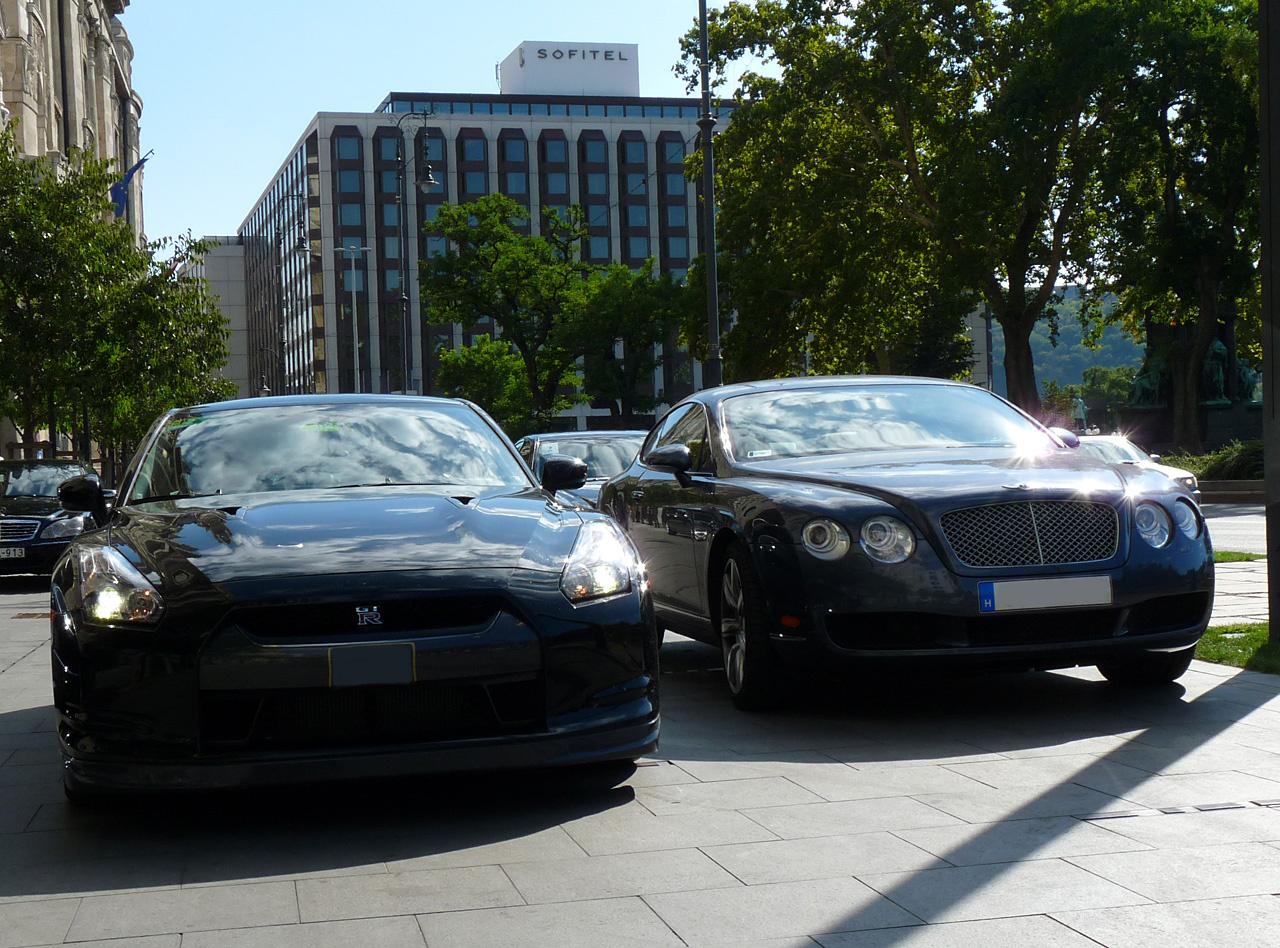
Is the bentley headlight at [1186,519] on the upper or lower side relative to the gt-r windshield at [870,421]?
lower

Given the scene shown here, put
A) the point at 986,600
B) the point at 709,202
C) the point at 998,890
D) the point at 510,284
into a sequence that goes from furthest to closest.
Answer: the point at 510,284
the point at 709,202
the point at 986,600
the point at 998,890

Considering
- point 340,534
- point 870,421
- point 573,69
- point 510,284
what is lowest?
point 340,534

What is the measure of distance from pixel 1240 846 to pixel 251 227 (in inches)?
5517

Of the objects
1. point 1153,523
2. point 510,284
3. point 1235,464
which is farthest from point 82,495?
point 510,284

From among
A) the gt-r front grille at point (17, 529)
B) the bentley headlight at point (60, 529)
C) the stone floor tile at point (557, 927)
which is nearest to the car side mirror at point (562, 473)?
the stone floor tile at point (557, 927)

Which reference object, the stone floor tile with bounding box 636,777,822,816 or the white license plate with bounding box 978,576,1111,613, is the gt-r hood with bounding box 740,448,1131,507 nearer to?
the white license plate with bounding box 978,576,1111,613

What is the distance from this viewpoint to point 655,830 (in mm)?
4496

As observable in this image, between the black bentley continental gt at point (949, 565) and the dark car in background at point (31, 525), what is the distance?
12.6 metres

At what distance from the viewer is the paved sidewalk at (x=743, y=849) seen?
11.6 ft

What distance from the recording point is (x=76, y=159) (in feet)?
164

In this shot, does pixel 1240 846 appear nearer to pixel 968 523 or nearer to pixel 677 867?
pixel 677 867

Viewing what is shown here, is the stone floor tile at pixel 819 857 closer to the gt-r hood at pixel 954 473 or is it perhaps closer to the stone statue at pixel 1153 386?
the gt-r hood at pixel 954 473

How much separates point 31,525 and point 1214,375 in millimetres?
30846

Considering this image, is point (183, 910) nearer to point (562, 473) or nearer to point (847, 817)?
point (847, 817)
